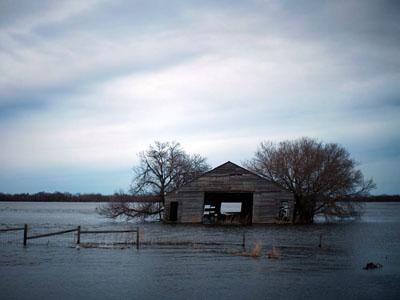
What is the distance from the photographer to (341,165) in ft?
175

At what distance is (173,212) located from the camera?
167 feet

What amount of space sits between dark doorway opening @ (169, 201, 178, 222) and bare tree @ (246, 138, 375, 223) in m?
10.6

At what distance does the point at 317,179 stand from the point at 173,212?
15.8 metres

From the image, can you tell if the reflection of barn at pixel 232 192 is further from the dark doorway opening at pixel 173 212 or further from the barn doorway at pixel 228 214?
the dark doorway opening at pixel 173 212

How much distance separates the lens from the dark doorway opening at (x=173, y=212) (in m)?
50.4

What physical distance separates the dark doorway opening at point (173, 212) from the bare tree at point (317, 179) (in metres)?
10.6

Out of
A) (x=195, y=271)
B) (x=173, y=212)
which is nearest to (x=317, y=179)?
(x=173, y=212)

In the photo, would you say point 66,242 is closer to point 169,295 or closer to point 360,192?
point 169,295

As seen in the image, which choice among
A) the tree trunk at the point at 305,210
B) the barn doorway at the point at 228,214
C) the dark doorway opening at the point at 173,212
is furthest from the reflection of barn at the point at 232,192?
the tree trunk at the point at 305,210

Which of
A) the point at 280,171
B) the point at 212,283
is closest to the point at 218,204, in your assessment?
the point at 280,171

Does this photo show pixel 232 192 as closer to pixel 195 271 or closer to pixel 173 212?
pixel 173 212

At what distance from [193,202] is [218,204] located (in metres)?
9.41

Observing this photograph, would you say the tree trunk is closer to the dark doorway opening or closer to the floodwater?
the dark doorway opening

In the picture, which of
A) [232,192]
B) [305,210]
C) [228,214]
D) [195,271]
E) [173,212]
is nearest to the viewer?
[195,271]
